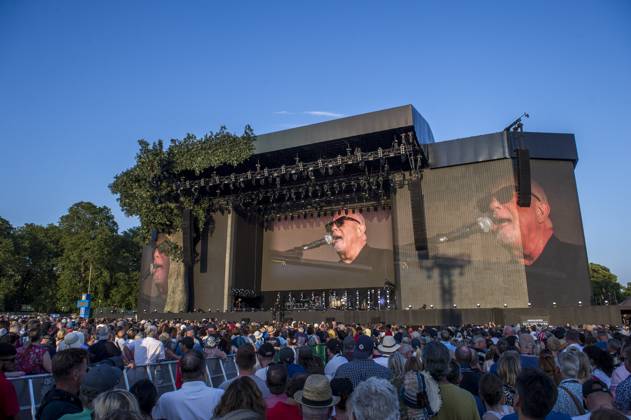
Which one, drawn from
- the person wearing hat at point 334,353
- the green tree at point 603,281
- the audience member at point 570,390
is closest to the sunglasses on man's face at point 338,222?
the person wearing hat at point 334,353

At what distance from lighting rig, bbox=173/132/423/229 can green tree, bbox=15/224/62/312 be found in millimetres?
27482

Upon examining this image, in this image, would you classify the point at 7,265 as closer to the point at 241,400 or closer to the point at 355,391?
the point at 241,400

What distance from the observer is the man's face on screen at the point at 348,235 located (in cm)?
3036

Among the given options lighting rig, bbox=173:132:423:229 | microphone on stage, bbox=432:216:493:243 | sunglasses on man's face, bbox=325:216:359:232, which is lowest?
microphone on stage, bbox=432:216:493:243

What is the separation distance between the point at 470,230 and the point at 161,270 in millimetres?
21861

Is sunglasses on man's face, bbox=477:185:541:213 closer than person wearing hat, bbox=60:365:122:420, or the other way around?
person wearing hat, bbox=60:365:122:420

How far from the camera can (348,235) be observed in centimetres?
3073

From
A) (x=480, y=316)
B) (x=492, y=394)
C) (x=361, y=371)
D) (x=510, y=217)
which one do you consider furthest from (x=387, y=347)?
(x=510, y=217)

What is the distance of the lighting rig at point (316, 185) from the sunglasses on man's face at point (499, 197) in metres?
4.29

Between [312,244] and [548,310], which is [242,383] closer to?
[548,310]

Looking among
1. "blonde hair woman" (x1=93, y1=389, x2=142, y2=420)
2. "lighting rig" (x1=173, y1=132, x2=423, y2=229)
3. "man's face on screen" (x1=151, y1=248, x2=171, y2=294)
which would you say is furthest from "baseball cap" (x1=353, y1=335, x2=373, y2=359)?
"man's face on screen" (x1=151, y1=248, x2=171, y2=294)

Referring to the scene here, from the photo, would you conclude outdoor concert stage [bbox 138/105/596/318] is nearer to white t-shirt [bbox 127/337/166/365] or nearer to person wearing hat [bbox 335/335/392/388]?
white t-shirt [bbox 127/337/166/365]

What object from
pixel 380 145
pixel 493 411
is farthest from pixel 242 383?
pixel 380 145

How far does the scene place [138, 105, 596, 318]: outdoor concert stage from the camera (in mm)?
24469
